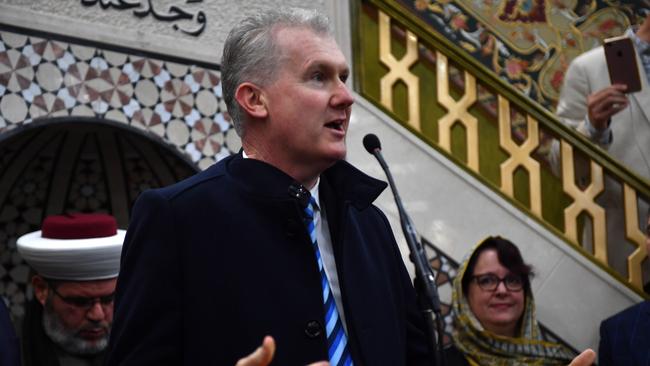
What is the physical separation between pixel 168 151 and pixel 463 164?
1.49 meters

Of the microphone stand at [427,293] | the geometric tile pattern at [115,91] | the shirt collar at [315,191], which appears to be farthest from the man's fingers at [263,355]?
the geometric tile pattern at [115,91]

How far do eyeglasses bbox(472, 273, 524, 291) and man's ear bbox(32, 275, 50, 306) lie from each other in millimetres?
1965

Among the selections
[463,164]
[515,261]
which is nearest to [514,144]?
[463,164]

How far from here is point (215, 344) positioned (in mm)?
2018

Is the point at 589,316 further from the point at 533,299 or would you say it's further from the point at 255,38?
the point at 255,38

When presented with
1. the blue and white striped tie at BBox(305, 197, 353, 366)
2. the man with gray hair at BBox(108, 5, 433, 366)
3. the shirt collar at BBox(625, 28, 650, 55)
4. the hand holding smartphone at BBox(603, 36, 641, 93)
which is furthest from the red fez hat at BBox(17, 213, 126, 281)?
the shirt collar at BBox(625, 28, 650, 55)

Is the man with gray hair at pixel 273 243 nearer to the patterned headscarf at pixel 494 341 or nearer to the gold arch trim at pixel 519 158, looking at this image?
the patterned headscarf at pixel 494 341

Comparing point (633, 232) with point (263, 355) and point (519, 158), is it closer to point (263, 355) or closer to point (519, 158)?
point (519, 158)

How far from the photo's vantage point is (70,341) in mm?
4180

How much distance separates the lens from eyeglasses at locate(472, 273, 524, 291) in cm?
495

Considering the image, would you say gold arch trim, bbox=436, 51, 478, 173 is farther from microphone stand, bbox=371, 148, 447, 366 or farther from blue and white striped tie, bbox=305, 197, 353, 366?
blue and white striped tie, bbox=305, 197, 353, 366

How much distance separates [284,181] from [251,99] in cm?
21

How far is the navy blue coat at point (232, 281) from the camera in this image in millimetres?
2010

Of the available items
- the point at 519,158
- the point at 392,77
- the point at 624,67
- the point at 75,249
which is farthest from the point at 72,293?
the point at 624,67
